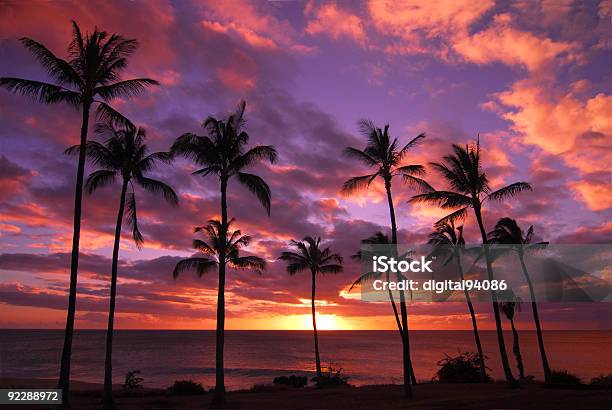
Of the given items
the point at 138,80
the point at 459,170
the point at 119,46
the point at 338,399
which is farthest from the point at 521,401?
the point at 119,46

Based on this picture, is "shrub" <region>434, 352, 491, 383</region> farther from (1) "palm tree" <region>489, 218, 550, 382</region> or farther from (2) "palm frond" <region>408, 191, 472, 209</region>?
(2) "palm frond" <region>408, 191, 472, 209</region>

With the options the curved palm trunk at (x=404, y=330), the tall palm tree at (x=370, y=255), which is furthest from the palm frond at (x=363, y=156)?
the tall palm tree at (x=370, y=255)

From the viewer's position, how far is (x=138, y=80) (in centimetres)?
1900

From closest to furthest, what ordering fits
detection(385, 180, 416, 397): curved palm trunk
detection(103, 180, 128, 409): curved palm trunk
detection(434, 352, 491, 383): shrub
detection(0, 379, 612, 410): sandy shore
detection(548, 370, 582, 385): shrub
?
detection(0, 379, 612, 410): sandy shore, detection(103, 180, 128, 409): curved palm trunk, detection(385, 180, 416, 397): curved palm trunk, detection(548, 370, 582, 385): shrub, detection(434, 352, 491, 383): shrub

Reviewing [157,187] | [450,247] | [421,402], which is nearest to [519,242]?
[450,247]

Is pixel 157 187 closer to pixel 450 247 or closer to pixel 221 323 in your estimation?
pixel 221 323

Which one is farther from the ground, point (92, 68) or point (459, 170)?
Answer: point (92, 68)

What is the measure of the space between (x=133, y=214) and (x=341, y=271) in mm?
21538

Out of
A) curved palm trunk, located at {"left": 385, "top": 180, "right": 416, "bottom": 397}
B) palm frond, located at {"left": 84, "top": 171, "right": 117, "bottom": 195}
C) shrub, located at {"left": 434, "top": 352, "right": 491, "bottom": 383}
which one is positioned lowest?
shrub, located at {"left": 434, "top": 352, "right": 491, "bottom": 383}

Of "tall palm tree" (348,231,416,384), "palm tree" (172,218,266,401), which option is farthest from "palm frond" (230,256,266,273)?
"tall palm tree" (348,231,416,384)

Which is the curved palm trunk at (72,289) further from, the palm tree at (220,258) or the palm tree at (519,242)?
the palm tree at (519,242)

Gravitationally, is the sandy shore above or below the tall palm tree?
below

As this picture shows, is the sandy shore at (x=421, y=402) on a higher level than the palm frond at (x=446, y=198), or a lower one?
lower

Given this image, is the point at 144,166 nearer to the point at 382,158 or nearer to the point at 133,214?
the point at 133,214
